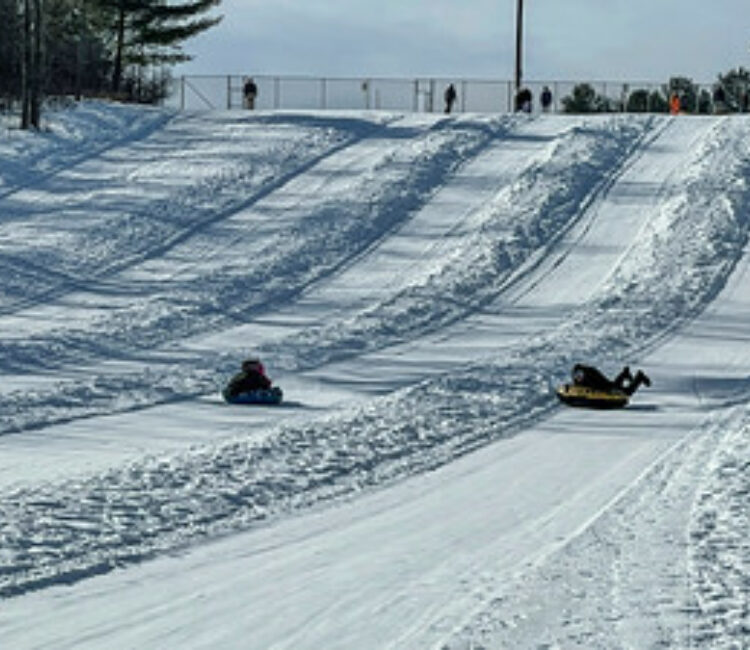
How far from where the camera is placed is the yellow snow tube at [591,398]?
57.8 feet

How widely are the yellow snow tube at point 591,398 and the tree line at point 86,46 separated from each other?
2825 cm

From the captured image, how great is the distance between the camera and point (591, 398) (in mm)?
17625

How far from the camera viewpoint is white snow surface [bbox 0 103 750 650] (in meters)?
9.41

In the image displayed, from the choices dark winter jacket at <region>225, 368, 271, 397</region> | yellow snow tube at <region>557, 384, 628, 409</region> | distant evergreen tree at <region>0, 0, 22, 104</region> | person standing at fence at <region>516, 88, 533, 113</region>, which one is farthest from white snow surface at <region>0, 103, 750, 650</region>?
person standing at fence at <region>516, 88, 533, 113</region>

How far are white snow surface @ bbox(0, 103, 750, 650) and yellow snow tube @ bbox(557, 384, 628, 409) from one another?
126mm

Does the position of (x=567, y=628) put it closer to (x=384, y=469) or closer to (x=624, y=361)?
(x=384, y=469)

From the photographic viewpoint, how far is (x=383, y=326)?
2430cm

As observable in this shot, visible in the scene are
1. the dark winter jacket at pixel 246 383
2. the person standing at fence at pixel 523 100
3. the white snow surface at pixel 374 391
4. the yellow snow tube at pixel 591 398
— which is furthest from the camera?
the person standing at fence at pixel 523 100

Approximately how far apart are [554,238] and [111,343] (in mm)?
13499

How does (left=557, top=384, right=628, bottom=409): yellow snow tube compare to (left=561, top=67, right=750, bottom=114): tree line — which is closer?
(left=557, top=384, right=628, bottom=409): yellow snow tube

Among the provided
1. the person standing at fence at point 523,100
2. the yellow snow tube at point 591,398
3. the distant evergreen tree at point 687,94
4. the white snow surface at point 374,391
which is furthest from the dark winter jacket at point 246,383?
the distant evergreen tree at point 687,94

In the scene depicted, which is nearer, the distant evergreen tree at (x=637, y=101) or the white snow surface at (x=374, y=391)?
the white snow surface at (x=374, y=391)

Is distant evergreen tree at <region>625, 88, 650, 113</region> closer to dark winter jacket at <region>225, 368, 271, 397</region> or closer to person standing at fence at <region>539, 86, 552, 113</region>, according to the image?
person standing at fence at <region>539, 86, 552, 113</region>

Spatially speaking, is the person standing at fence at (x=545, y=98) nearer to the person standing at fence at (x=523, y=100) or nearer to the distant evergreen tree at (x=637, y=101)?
the person standing at fence at (x=523, y=100)
